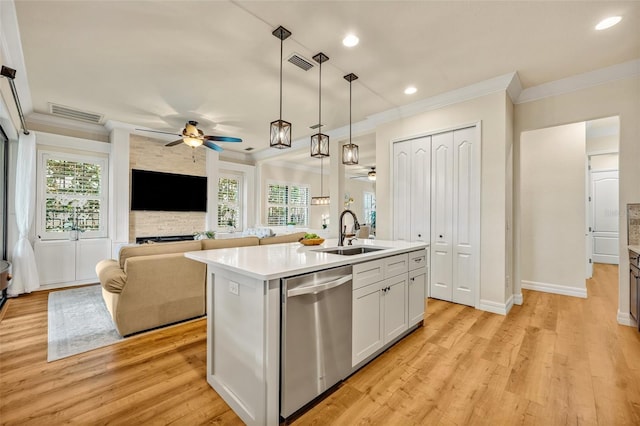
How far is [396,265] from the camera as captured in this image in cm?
266

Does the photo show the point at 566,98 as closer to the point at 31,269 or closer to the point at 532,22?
the point at 532,22

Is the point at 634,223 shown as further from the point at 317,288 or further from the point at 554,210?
the point at 317,288

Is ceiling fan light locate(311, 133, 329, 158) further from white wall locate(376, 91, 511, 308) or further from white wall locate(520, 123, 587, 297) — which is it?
white wall locate(520, 123, 587, 297)

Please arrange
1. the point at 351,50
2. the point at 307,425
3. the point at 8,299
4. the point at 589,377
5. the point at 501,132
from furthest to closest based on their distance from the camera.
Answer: the point at 8,299 → the point at 501,132 → the point at 351,50 → the point at 589,377 → the point at 307,425

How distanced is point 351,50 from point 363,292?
8.12 feet

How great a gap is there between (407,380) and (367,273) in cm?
85

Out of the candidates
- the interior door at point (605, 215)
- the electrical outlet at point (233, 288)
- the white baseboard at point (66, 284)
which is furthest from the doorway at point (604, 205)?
the white baseboard at point (66, 284)

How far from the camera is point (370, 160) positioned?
8.98m

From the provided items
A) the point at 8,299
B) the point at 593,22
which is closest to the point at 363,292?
the point at 593,22

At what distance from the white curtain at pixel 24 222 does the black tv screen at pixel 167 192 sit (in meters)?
1.51

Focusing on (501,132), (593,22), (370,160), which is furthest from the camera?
(370,160)

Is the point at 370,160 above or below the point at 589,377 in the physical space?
above

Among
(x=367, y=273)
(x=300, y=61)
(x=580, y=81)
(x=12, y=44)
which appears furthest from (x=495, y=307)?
(x=12, y=44)

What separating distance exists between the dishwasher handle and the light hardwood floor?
31.0 inches
